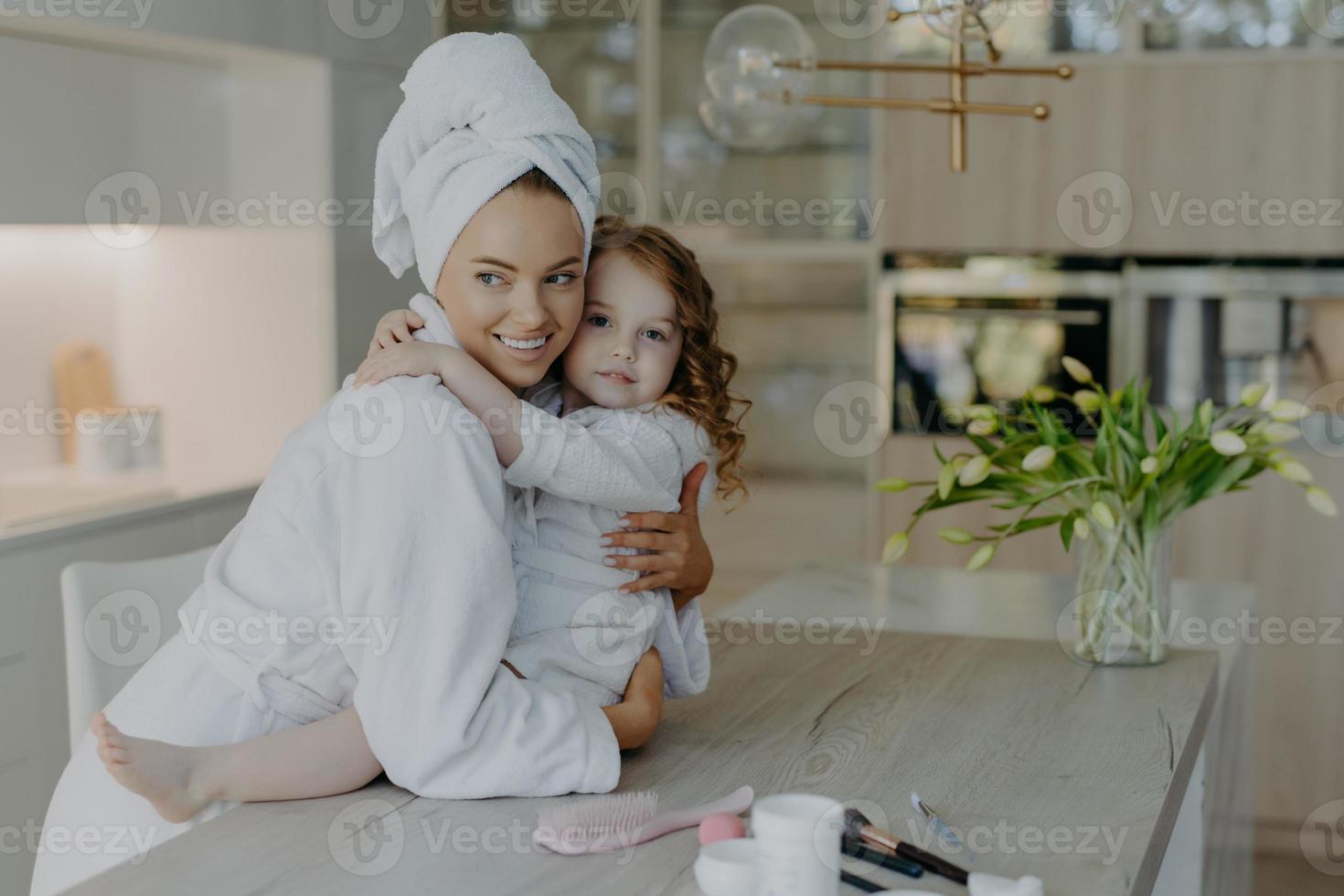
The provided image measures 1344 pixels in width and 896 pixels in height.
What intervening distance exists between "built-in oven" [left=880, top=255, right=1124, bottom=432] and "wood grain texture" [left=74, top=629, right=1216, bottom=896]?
1797 mm

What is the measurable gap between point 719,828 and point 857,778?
25 cm

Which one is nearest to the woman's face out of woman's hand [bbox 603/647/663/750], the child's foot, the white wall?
woman's hand [bbox 603/647/663/750]

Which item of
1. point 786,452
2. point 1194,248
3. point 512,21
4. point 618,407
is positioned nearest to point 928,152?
point 1194,248

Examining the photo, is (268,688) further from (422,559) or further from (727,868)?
(727,868)

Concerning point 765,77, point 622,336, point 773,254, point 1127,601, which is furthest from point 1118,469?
point 773,254

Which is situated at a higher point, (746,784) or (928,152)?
(928,152)

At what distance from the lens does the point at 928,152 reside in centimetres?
362

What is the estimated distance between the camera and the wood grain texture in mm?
1070

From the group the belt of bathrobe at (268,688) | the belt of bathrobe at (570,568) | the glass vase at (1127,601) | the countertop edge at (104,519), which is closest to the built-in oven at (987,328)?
the countertop edge at (104,519)

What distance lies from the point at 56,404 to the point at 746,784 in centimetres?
219

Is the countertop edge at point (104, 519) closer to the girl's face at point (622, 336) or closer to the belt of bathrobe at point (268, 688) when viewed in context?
the belt of bathrobe at point (268, 688)

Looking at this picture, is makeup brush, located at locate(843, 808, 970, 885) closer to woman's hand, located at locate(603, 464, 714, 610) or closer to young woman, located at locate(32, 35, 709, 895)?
young woman, located at locate(32, 35, 709, 895)

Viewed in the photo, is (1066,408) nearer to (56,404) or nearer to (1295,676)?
(1295,676)

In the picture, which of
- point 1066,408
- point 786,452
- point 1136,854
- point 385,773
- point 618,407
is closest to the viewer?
point 1136,854
